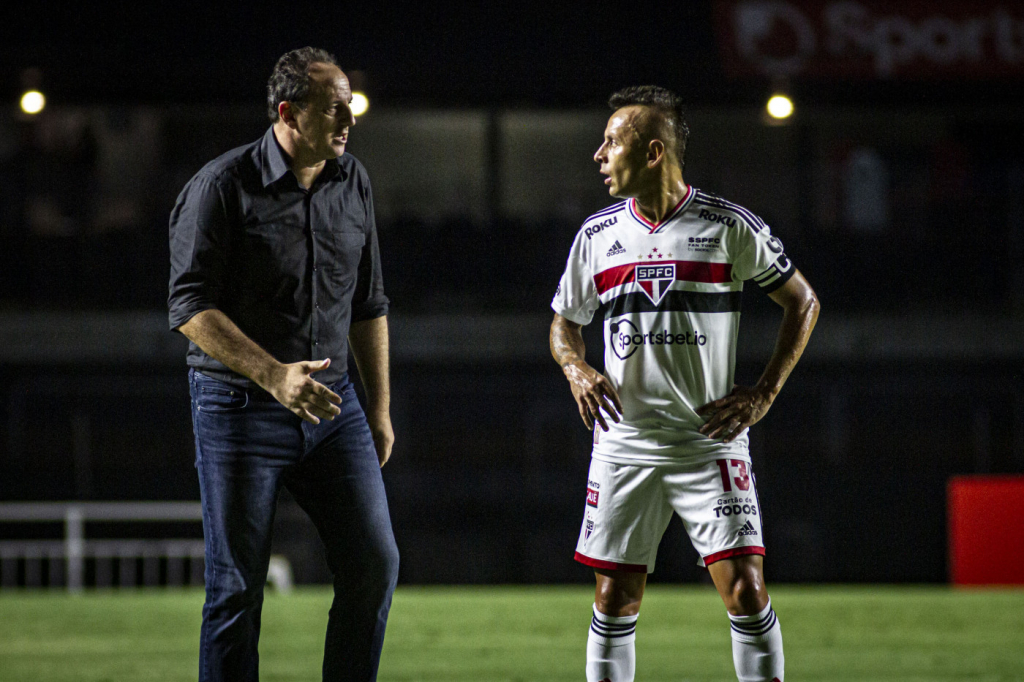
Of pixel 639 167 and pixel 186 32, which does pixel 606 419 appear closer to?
pixel 639 167

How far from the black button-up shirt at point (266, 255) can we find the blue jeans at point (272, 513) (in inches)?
4.9

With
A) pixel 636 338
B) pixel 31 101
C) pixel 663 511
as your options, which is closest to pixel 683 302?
pixel 636 338

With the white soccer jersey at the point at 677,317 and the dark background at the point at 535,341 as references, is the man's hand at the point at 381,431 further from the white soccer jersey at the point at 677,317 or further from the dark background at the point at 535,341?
the dark background at the point at 535,341

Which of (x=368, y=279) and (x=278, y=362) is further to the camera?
(x=368, y=279)

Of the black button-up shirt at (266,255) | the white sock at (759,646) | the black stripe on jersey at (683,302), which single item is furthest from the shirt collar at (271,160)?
the white sock at (759,646)

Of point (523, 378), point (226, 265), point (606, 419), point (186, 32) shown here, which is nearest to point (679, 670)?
point (606, 419)

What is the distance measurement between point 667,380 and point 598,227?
0.53 m

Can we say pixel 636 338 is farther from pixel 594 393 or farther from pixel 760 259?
pixel 760 259

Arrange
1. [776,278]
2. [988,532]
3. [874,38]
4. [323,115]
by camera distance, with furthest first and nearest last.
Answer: [874,38] → [988,532] → [776,278] → [323,115]

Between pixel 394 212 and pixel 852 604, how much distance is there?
26.5 ft

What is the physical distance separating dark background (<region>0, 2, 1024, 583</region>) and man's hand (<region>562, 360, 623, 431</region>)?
7824 mm

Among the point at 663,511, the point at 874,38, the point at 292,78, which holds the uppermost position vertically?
the point at 874,38

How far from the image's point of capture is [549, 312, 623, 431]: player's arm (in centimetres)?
311

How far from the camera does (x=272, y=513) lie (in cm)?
288
